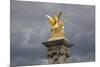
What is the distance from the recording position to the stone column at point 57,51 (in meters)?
3.60

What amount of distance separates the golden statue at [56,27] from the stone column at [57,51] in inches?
2.6

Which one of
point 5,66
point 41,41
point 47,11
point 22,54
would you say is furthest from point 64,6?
point 5,66

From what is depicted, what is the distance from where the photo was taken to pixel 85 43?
3.86 metres

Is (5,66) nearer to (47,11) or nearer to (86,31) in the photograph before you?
(47,11)

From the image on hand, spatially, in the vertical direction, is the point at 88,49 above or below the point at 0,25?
below

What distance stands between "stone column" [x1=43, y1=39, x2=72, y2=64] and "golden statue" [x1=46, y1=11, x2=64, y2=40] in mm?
67

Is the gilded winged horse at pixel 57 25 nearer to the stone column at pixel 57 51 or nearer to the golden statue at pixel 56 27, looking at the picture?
the golden statue at pixel 56 27

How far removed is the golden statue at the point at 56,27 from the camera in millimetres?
3618

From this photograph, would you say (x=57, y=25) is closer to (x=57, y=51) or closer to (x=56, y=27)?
(x=56, y=27)

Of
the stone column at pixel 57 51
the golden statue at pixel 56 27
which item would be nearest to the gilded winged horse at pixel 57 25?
the golden statue at pixel 56 27

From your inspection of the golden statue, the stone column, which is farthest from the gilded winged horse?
the stone column

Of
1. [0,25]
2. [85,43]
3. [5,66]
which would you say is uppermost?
[0,25]

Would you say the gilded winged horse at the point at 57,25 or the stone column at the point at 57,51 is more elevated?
the gilded winged horse at the point at 57,25
